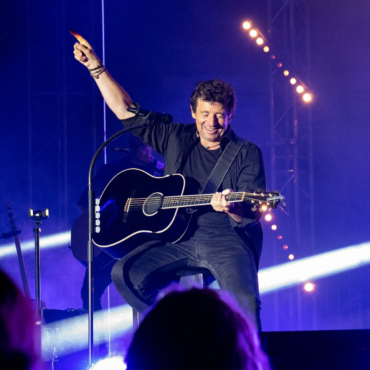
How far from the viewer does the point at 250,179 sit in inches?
126

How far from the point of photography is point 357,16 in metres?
→ 6.55

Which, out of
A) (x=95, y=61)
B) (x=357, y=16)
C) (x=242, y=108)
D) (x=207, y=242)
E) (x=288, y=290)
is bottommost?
(x=288, y=290)

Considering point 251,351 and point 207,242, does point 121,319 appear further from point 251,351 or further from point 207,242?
point 251,351

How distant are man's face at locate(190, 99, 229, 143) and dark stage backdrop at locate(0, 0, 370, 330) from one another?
375 cm

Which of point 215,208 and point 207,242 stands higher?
point 215,208

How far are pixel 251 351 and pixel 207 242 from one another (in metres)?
1.06

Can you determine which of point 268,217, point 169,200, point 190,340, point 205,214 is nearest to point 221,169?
point 205,214

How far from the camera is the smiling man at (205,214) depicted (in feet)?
9.72

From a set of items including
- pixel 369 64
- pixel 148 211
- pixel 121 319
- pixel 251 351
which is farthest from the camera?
pixel 121 319

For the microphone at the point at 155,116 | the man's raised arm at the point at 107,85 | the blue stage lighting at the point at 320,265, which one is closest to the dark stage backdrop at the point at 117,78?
the blue stage lighting at the point at 320,265

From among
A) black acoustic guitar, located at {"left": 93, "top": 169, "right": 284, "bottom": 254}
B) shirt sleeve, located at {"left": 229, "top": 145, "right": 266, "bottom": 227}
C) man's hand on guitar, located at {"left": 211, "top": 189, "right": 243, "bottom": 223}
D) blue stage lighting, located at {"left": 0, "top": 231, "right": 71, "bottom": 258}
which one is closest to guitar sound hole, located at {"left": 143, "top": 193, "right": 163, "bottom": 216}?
black acoustic guitar, located at {"left": 93, "top": 169, "right": 284, "bottom": 254}

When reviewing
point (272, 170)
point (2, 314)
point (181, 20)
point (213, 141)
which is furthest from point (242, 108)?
point (2, 314)

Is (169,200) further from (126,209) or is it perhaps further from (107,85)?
(107,85)

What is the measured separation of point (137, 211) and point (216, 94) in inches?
42.8
